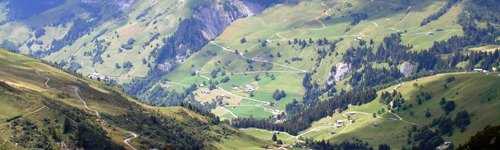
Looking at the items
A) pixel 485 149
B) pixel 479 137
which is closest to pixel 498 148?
pixel 485 149

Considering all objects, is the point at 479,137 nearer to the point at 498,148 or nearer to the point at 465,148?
the point at 465,148

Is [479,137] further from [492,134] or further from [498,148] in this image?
[498,148]

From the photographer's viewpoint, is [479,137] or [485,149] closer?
[485,149]

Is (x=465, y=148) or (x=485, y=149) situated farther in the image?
(x=465, y=148)

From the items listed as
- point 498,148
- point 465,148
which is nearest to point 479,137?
point 465,148

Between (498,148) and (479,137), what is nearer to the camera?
(498,148)

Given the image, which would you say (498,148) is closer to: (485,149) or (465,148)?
(485,149)
